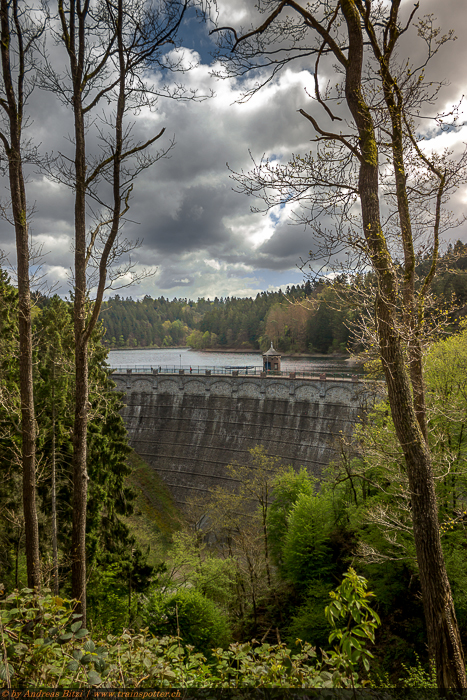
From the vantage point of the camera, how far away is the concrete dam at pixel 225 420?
92.8 ft

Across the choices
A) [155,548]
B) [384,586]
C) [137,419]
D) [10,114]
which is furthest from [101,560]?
[137,419]

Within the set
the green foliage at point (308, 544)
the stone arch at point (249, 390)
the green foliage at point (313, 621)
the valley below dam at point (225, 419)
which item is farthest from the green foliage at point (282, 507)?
the stone arch at point (249, 390)

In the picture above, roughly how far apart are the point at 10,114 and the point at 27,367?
3.87 meters

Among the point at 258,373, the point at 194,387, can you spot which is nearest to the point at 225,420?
the point at 194,387

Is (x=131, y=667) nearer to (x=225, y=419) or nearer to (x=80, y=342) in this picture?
(x=80, y=342)

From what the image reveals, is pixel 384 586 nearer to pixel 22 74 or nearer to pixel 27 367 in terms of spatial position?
pixel 27 367

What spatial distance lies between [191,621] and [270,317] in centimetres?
6381

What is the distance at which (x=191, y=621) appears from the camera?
1169cm

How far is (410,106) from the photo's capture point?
15.2 ft

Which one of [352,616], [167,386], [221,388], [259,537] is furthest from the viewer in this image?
[167,386]

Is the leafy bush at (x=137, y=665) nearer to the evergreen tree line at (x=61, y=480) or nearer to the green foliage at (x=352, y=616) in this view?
the green foliage at (x=352, y=616)

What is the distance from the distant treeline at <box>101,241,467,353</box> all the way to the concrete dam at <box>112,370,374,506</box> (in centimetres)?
530

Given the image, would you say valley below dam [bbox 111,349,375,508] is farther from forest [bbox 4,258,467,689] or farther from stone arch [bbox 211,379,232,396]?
forest [bbox 4,258,467,689]

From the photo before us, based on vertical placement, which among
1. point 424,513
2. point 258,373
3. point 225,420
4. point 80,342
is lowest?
point 225,420
